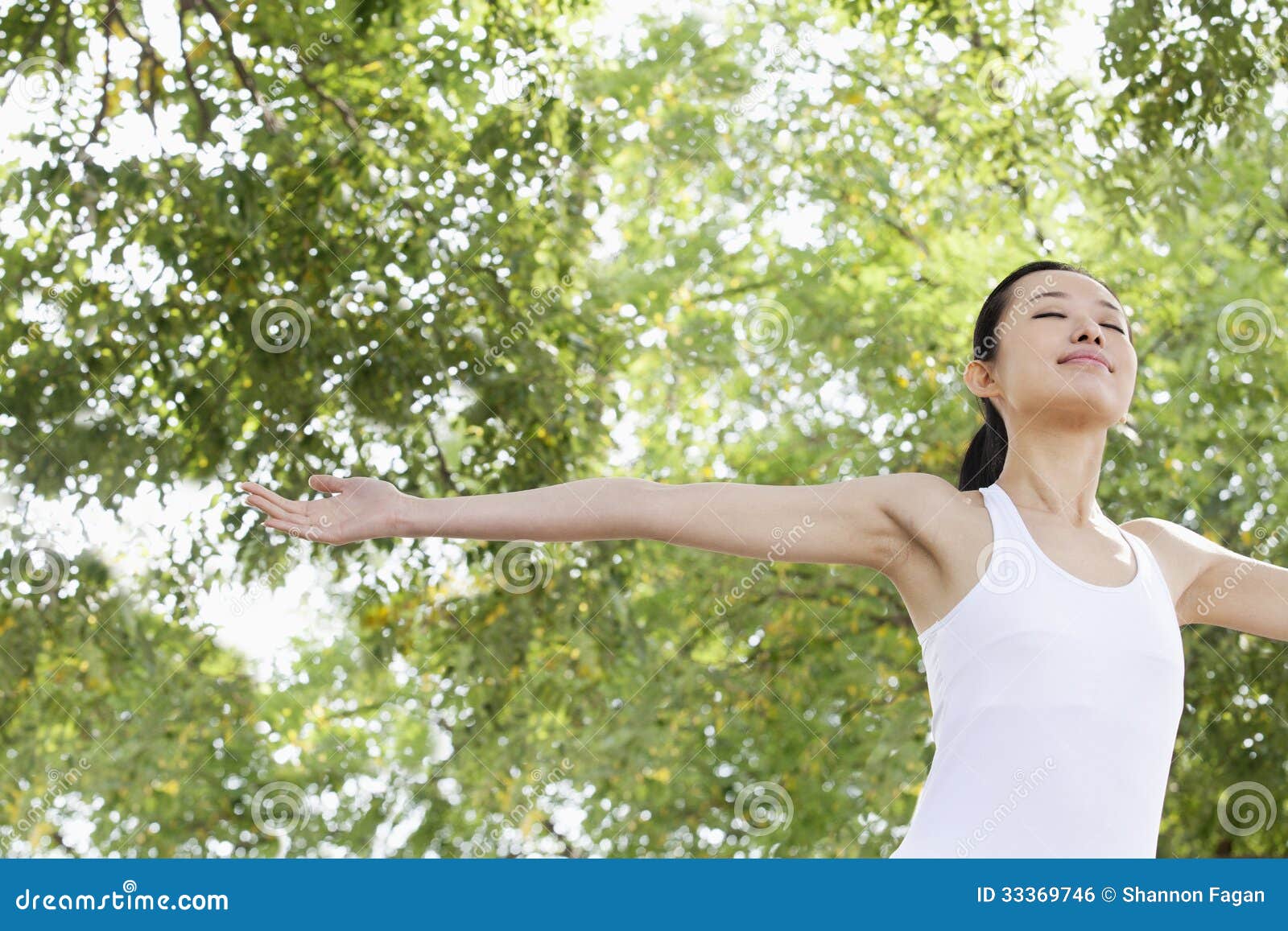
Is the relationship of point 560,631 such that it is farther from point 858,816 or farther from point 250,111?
point 250,111

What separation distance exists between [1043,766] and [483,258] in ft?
17.9

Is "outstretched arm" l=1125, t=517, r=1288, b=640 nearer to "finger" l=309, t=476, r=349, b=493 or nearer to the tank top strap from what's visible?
the tank top strap

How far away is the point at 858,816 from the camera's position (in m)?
7.59

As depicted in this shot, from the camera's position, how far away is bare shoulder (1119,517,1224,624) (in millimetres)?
2055

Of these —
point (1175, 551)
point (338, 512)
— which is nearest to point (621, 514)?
point (338, 512)
